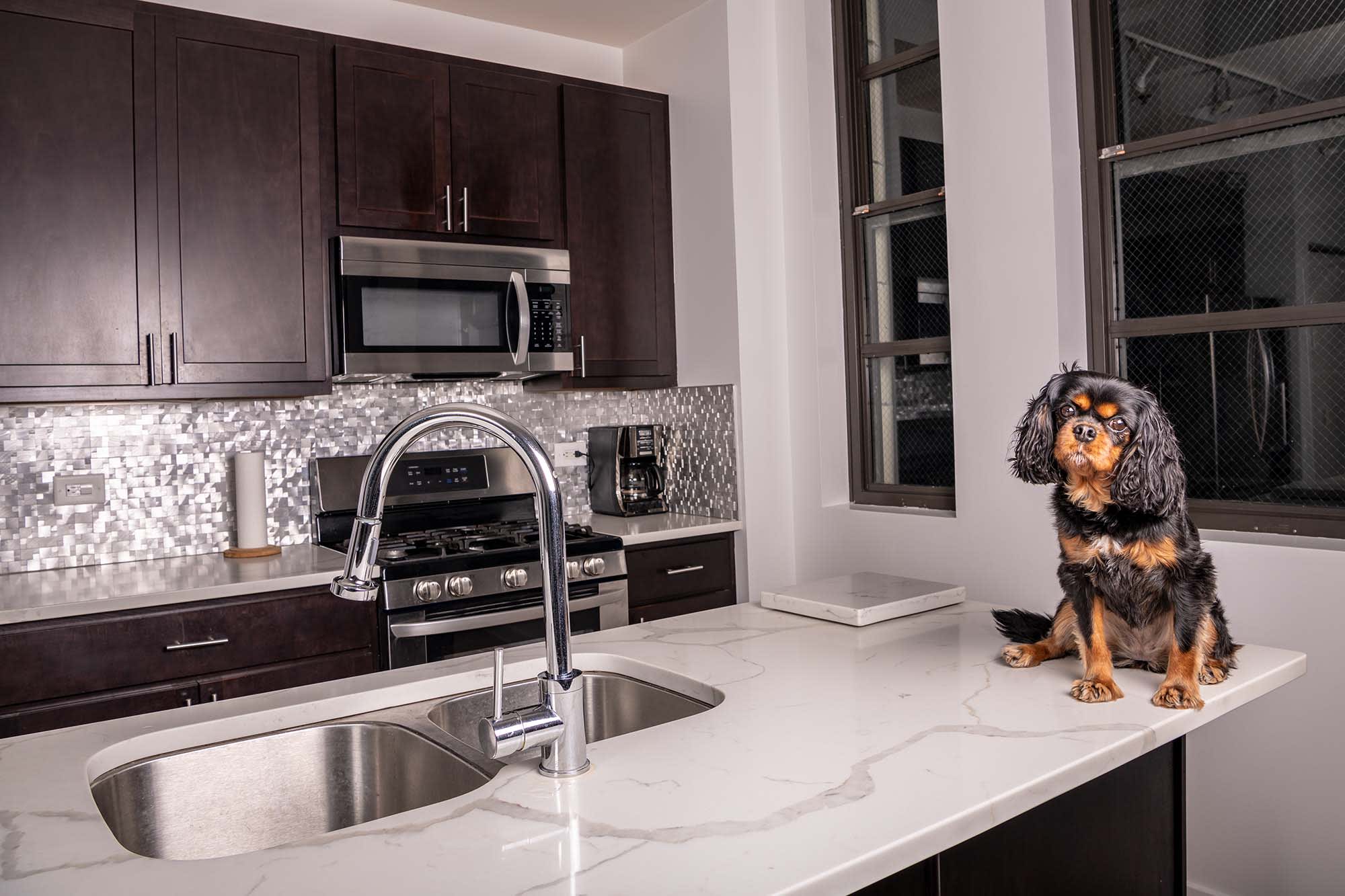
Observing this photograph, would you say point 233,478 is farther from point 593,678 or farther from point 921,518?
point 921,518

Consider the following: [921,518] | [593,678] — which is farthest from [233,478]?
[921,518]

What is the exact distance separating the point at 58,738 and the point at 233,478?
6.36 feet

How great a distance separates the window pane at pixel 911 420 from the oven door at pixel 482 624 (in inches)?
39.4

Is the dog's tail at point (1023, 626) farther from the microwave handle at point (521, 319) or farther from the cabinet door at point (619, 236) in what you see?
the cabinet door at point (619, 236)

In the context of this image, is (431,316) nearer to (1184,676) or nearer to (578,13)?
(578,13)

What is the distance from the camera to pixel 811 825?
99 centimetres

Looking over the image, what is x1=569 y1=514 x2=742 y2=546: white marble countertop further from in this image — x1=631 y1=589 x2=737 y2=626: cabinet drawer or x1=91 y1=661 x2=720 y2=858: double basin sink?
x1=91 y1=661 x2=720 y2=858: double basin sink

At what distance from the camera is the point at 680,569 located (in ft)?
11.1

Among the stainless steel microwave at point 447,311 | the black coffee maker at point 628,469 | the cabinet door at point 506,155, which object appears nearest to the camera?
the stainless steel microwave at point 447,311

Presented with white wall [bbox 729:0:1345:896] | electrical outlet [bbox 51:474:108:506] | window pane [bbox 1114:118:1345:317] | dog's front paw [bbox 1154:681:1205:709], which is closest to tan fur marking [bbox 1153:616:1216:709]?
dog's front paw [bbox 1154:681:1205:709]

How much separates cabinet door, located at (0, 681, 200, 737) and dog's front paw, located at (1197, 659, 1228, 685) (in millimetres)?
2116

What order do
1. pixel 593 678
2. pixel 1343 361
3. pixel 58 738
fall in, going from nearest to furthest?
pixel 58 738, pixel 593 678, pixel 1343 361

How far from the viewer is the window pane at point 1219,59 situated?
2275mm

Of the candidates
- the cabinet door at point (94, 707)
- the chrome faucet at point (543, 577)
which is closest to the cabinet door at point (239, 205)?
the cabinet door at point (94, 707)
